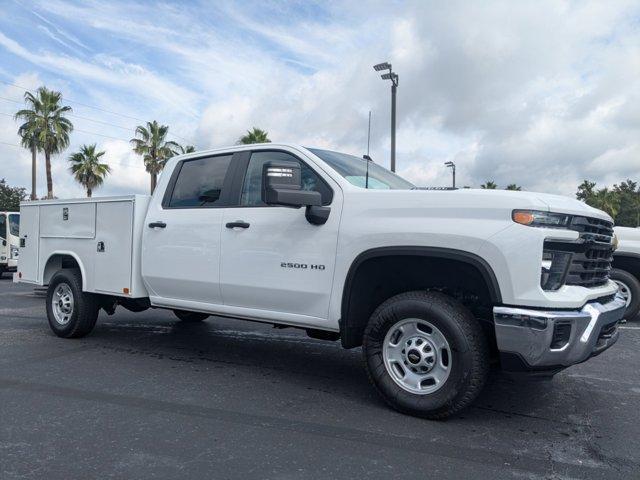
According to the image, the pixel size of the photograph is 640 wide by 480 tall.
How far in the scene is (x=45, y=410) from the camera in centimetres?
398

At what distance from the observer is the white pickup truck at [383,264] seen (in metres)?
3.51

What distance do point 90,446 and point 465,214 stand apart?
2.73 m

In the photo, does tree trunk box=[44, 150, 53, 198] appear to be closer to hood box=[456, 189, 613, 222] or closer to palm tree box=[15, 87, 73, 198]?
palm tree box=[15, 87, 73, 198]

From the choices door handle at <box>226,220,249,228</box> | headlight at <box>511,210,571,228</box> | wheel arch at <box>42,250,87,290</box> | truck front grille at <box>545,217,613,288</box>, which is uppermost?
headlight at <box>511,210,571,228</box>

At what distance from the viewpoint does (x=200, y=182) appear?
5.36 m

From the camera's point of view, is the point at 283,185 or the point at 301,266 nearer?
the point at 283,185

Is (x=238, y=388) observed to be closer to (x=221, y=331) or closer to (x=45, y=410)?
(x=45, y=410)

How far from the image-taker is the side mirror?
4031mm

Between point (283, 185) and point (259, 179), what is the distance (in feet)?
2.96

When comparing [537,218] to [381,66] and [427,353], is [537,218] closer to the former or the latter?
[427,353]

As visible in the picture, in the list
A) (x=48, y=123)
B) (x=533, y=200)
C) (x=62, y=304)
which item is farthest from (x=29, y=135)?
(x=533, y=200)

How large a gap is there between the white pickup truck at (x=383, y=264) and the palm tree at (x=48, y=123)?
30.9 meters

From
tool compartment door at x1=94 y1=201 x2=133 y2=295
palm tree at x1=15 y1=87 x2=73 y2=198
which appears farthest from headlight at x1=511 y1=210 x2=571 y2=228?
palm tree at x1=15 y1=87 x2=73 y2=198

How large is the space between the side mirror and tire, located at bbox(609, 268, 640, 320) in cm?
599
